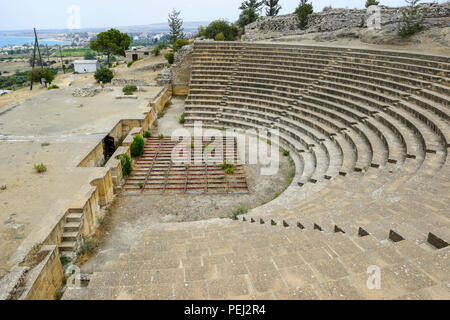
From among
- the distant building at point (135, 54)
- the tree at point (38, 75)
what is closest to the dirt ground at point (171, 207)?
the tree at point (38, 75)

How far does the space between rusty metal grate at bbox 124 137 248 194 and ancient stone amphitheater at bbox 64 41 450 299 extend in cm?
212

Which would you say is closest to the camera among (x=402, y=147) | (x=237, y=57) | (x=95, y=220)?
(x=95, y=220)

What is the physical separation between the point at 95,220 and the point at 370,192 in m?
6.70

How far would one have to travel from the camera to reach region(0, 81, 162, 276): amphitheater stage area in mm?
6190

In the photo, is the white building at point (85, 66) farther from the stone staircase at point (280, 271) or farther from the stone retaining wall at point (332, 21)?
the stone staircase at point (280, 271)

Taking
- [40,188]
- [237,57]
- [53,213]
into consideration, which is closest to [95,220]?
[53,213]

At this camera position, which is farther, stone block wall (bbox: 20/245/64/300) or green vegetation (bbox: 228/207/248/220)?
green vegetation (bbox: 228/207/248/220)

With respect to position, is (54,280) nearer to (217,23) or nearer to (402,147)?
(402,147)

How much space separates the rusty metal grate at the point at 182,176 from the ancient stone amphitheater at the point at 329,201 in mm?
2119

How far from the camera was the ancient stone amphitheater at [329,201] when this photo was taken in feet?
10.2

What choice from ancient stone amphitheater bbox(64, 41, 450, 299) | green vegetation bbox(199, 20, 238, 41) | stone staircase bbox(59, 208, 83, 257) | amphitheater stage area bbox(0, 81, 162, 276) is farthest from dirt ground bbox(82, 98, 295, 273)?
green vegetation bbox(199, 20, 238, 41)

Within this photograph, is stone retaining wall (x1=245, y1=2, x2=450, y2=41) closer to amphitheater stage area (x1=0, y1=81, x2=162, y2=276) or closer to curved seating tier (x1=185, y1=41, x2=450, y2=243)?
curved seating tier (x1=185, y1=41, x2=450, y2=243)

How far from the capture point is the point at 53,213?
21.3 feet

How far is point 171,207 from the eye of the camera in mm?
8586
